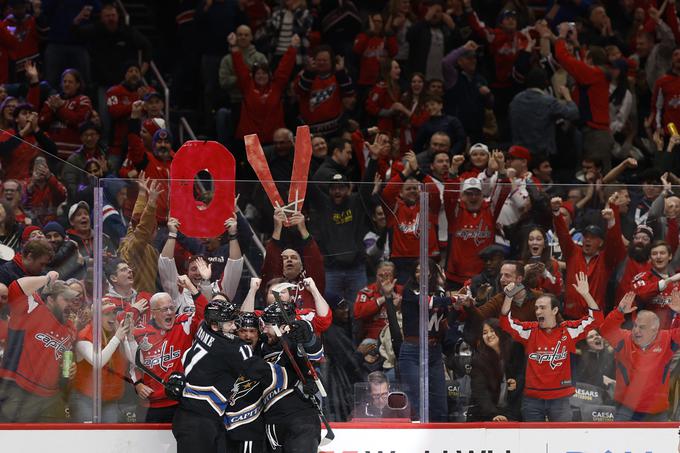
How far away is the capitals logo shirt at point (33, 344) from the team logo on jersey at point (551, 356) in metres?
3.19

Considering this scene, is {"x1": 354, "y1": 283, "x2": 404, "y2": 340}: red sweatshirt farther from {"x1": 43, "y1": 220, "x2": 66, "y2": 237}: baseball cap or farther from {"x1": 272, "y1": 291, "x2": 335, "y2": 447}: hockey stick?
{"x1": 43, "y1": 220, "x2": 66, "y2": 237}: baseball cap

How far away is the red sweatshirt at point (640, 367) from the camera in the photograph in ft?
33.6

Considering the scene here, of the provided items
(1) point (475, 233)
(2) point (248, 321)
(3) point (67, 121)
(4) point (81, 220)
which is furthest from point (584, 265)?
(3) point (67, 121)

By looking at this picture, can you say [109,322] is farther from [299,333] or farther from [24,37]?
[24,37]

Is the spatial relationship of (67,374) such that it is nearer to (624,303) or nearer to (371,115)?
(624,303)

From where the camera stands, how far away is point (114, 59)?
14453 mm

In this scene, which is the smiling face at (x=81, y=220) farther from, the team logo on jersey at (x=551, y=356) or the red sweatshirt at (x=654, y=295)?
the red sweatshirt at (x=654, y=295)

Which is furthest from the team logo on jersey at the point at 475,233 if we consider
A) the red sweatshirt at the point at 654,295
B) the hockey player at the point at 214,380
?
the hockey player at the point at 214,380

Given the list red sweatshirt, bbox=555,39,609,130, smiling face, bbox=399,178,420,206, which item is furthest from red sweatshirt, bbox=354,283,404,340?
red sweatshirt, bbox=555,39,609,130

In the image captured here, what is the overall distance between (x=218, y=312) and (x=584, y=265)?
258 cm

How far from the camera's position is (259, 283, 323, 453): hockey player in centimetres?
970

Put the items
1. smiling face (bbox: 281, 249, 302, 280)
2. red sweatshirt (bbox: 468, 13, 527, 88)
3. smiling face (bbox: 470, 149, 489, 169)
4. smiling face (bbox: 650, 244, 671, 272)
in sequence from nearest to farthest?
smiling face (bbox: 281, 249, 302, 280), smiling face (bbox: 650, 244, 671, 272), smiling face (bbox: 470, 149, 489, 169), red sweatshirt (bbox: 468, 13, 527, 88)

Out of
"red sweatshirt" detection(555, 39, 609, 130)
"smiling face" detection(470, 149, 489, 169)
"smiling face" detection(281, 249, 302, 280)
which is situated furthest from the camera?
"red sweatshirt" detection(555, 39, 609, 130)

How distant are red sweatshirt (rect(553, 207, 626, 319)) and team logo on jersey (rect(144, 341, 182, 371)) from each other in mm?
2722
